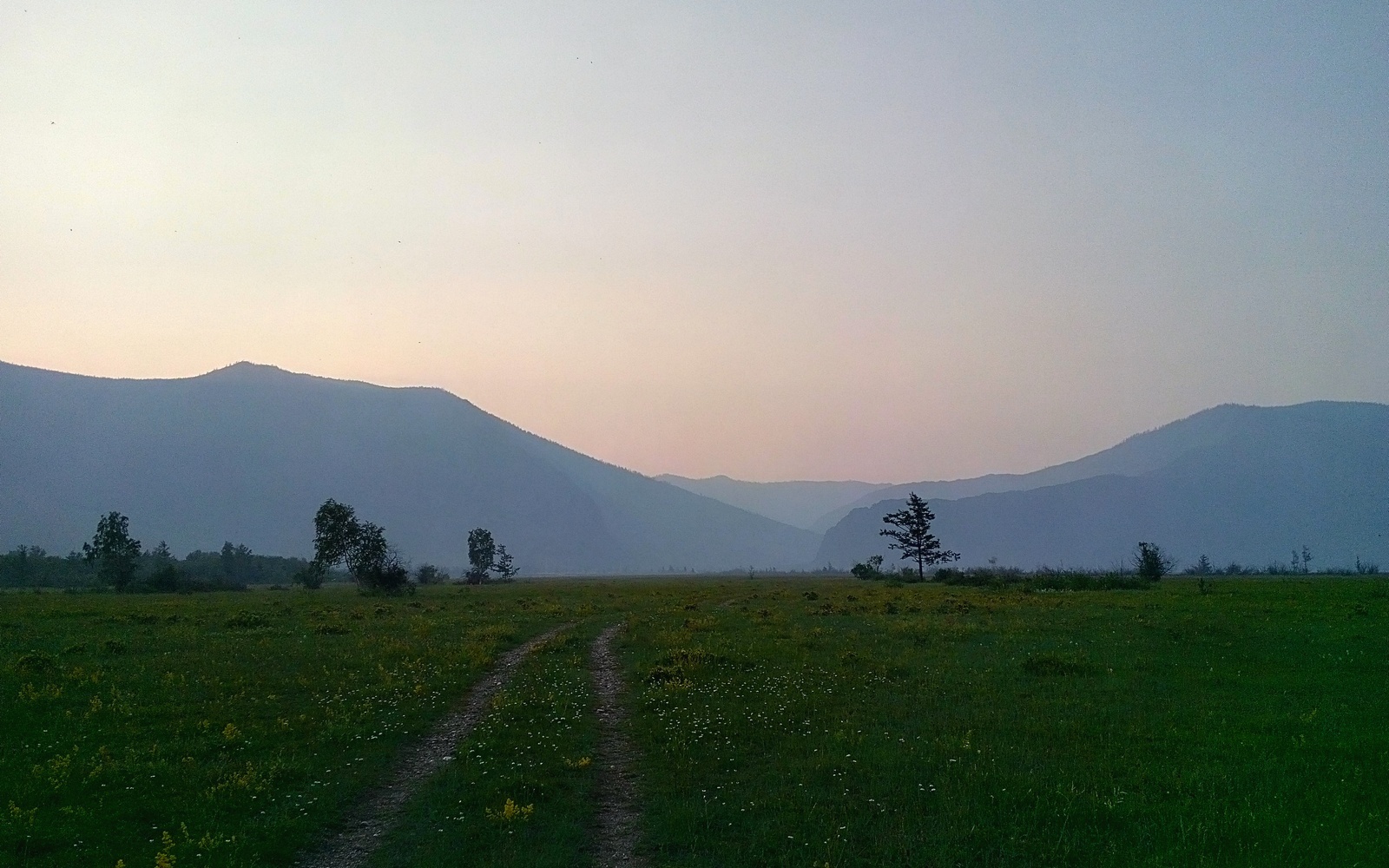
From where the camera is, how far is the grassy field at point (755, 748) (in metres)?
12.6

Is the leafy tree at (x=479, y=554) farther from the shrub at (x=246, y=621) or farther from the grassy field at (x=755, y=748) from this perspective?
the grassy field at (x=755, y=748)

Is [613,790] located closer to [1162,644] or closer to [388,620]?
[1162,644]

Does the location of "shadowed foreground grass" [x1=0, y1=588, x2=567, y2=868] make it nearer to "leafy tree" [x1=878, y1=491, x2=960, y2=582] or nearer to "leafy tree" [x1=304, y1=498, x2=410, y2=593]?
"leafy tree" [x1=304, y1=498, x2=410, y2=593]

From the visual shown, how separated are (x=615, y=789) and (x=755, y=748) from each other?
399cm

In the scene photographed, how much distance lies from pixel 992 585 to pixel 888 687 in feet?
223

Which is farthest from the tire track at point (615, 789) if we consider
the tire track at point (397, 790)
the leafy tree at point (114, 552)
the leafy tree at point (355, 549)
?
the leafy tree at point (114, 552)

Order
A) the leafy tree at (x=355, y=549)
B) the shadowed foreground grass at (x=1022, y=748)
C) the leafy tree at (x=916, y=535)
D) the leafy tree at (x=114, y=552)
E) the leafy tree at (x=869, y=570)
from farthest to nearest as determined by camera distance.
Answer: the leafy tree at (x=869, y=570) < the leafy tree at (x=916, y=535) < the leafy tree at (x=114, y=552) < the leafy tree at (x=355, y=549) < the shadowed foreground grass at (x=1022, y=748)

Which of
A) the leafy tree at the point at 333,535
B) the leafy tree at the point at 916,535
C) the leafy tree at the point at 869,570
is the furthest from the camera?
the leafy tree at the point at 869,570

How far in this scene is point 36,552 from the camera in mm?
132750

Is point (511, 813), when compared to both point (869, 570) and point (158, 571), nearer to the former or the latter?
point (158, 571)

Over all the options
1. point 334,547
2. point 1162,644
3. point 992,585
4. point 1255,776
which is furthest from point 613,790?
point 334,547

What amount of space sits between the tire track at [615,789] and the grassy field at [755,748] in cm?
38

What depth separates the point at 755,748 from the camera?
60.5 feet

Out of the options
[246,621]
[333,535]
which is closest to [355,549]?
[333,535]
